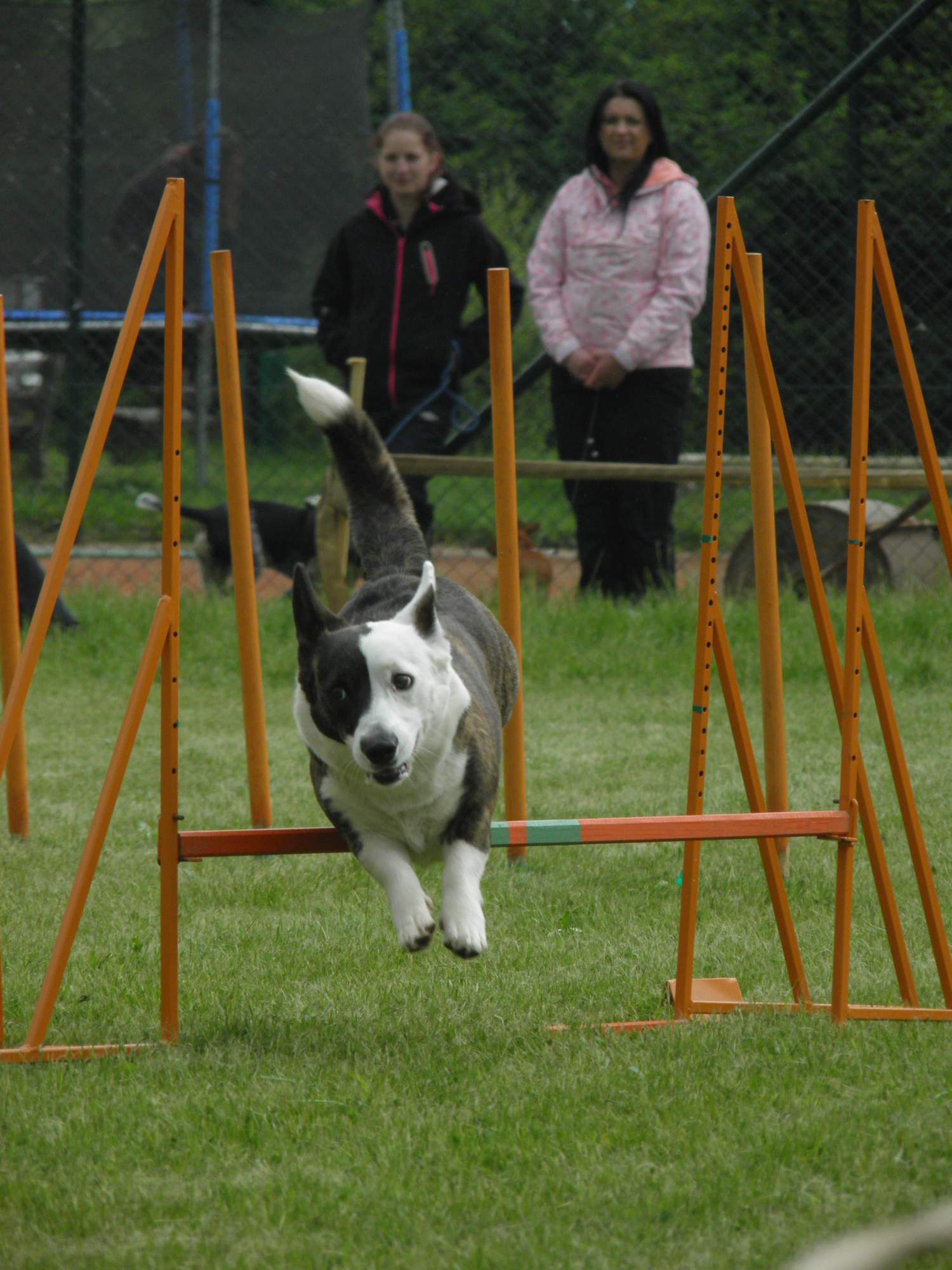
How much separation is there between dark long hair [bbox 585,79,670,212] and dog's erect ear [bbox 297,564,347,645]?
13.6ft

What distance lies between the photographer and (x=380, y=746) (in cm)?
284

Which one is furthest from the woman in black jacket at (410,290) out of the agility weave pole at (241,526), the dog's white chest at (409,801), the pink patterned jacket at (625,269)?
the dog's white chest at (409,801)

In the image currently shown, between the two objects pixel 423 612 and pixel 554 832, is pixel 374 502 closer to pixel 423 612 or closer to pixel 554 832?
pixel 423 612

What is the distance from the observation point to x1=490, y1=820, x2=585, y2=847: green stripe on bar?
2932mm

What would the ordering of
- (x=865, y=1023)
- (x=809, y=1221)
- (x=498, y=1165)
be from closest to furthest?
(x=809, y=1221)
(x=498, y=1165)
(x=865, y=1023)

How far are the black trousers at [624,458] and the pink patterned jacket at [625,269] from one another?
0.64ft

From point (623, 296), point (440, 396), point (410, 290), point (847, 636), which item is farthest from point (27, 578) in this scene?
point (847, 636)

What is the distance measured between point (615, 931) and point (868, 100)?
5.63 meters

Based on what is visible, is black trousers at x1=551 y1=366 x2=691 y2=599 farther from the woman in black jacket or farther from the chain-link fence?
the chain-link fence

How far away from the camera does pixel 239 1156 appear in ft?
8.36

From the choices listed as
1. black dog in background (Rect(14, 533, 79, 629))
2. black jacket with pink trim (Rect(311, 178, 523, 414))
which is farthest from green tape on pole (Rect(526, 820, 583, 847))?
black dog in background (Rect(14, 533, 79, 629))

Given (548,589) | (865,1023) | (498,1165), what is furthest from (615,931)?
(548,589)

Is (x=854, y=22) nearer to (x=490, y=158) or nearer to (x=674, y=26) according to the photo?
(x=674, y=26)

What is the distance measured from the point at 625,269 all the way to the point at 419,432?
1193 millimetres
